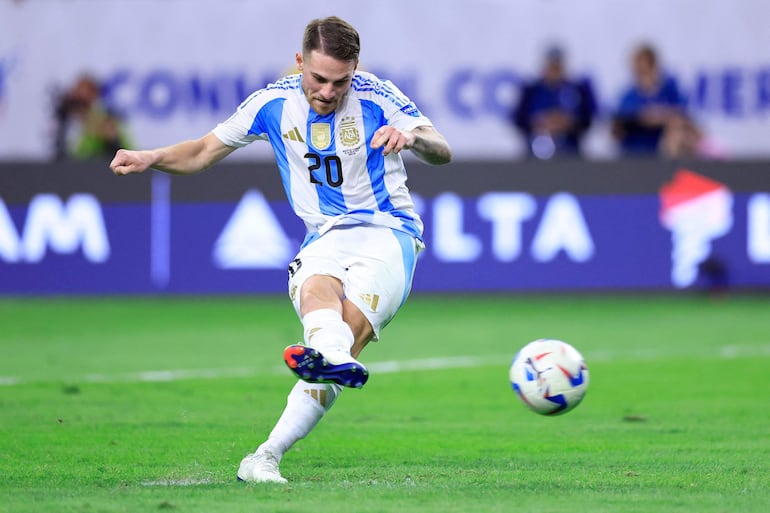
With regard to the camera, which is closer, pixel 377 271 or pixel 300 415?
pixel 300 415

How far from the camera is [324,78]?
6.41 metres

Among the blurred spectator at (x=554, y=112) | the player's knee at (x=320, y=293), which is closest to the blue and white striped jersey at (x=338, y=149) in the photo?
the player's knee at (x=320, y=293)

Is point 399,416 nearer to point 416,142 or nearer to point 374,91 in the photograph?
point 374,91

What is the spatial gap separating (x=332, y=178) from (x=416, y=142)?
54 cm

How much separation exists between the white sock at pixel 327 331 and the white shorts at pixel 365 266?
218 millimetres

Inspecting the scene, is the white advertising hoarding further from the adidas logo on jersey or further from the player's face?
the player's face

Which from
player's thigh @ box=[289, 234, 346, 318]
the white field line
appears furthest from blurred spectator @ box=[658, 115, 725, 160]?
player's thigh @ box=[289, 234, 346, 318]

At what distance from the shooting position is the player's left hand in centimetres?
602

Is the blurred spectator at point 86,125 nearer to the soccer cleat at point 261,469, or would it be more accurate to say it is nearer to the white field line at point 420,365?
the white field line at point 420,365

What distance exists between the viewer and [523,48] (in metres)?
19.9

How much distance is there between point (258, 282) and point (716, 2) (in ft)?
26.8

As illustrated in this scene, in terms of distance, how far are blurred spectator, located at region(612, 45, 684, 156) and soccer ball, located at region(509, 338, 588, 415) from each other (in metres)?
10.4

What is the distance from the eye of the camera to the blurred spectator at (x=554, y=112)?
1702cm

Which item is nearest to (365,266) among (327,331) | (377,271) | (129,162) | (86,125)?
(377,271)
